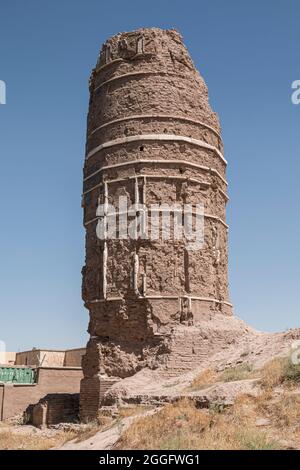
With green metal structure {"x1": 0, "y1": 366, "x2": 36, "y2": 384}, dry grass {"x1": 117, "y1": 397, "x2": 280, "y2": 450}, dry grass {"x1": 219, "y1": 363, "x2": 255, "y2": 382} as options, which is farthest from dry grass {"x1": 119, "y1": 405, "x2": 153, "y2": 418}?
green metal structure {"x1": 0, "y1": 366, "x2": 36, "y2": 384}

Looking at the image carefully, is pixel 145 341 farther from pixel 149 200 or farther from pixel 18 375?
pixel 18 375

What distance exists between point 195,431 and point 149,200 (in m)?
8.47

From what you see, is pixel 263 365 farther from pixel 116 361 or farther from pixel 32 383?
pixel 32 383

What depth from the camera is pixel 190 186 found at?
17.0m

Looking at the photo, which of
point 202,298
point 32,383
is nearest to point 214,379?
point 202,298

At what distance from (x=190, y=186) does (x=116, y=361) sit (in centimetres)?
570

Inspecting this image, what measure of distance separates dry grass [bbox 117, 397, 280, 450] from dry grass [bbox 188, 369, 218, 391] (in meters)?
1.87

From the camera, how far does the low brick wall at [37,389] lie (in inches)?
843

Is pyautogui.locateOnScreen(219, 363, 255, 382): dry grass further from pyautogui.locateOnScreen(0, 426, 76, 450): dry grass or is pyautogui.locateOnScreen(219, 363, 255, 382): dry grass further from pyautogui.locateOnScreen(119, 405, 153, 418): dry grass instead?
pyautogui.locateOnScreen(0, 426, 76, 450): dry grass

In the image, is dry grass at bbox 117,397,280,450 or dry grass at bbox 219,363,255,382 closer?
dry grass at bbox 117,397,280,450

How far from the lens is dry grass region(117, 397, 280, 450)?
834 centimetres

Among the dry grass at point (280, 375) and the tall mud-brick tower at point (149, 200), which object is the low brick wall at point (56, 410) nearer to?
the tall mud-brick tower at point (149, 200)

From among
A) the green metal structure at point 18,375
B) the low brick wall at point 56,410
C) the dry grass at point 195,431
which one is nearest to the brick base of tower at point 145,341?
the low brick wall at point 56,410

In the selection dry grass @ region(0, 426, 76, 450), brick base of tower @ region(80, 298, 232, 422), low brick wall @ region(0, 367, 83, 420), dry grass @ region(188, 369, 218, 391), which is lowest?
dry grass @ region(0, 426, 76, 450)
